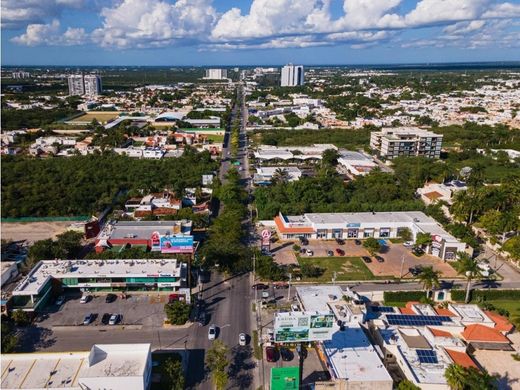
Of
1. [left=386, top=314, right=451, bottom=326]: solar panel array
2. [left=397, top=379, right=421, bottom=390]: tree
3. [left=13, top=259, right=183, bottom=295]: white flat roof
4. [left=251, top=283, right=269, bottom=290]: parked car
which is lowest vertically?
[left=251, top=283, right=269, bottom=290]: parked car

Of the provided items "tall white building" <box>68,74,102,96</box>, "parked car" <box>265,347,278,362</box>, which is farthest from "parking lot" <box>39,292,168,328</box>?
"tall white building" <box>68,74,102,96</box>

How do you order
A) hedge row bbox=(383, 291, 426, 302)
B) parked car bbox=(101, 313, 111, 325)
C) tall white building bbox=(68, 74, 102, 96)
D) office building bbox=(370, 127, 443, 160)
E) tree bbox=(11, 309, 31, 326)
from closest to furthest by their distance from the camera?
tree bbox=(11, 309, 31, 326) → parked car bbox=(101, 313, 111, 325) → hedge row bbox=(383, 291, 426, 302) → office building bbox=(370, 127, 443, 160) → tall white building bbox=(68, 74, 102, 96)

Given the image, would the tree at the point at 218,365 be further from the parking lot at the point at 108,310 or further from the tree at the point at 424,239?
the tree at the point at 424,239

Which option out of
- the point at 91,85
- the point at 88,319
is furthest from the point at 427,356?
the point at 91,85

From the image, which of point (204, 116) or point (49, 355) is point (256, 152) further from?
point (49, 355)

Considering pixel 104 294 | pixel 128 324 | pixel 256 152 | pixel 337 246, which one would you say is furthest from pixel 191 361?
pixel 256 152

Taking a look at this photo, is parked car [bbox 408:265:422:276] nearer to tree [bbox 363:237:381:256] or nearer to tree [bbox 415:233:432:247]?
tree [bbox 415:233:432:247]

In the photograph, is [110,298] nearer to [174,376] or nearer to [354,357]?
[174,376]
